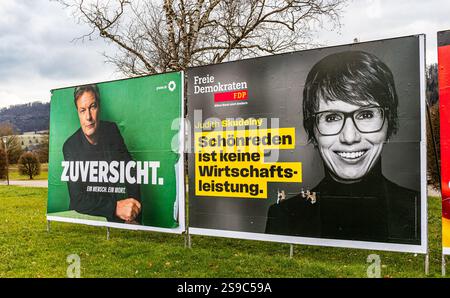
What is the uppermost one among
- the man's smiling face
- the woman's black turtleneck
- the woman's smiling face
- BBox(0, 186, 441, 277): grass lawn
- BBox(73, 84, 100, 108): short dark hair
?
BBox(73, 84, 100, 108): short dark hair

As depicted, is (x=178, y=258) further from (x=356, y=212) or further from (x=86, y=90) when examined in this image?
(x=86, y=90)

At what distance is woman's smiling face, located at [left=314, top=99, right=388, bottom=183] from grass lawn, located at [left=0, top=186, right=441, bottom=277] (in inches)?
54.2

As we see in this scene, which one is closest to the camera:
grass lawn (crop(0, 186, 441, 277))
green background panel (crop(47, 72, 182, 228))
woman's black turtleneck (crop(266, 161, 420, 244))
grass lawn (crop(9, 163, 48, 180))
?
woman's black turtleneck (crop(266, 161, 420, 244))

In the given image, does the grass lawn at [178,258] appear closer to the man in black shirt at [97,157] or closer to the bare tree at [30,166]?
the man in black shirt at [97,157]

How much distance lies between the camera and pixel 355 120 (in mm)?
6602

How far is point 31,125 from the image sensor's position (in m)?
A: 89.6

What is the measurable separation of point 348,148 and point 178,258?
127 inches

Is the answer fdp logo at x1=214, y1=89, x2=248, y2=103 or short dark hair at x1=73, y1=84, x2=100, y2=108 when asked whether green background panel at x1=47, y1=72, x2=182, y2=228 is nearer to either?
short dark hair at x1=73, y1=84, x2=100, y2=108

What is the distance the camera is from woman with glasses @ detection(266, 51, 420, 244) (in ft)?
20.8

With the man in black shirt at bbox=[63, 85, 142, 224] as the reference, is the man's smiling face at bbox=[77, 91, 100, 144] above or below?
above

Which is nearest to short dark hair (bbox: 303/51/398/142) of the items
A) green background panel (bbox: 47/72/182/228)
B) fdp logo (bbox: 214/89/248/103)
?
fdp logo (bbox: 214/89/248/103)

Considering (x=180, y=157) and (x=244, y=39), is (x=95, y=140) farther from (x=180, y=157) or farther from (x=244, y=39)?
(x=244, y=39)

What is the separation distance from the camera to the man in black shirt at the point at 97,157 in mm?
9078

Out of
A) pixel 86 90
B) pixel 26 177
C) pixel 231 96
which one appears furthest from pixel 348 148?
pixel 26 177
